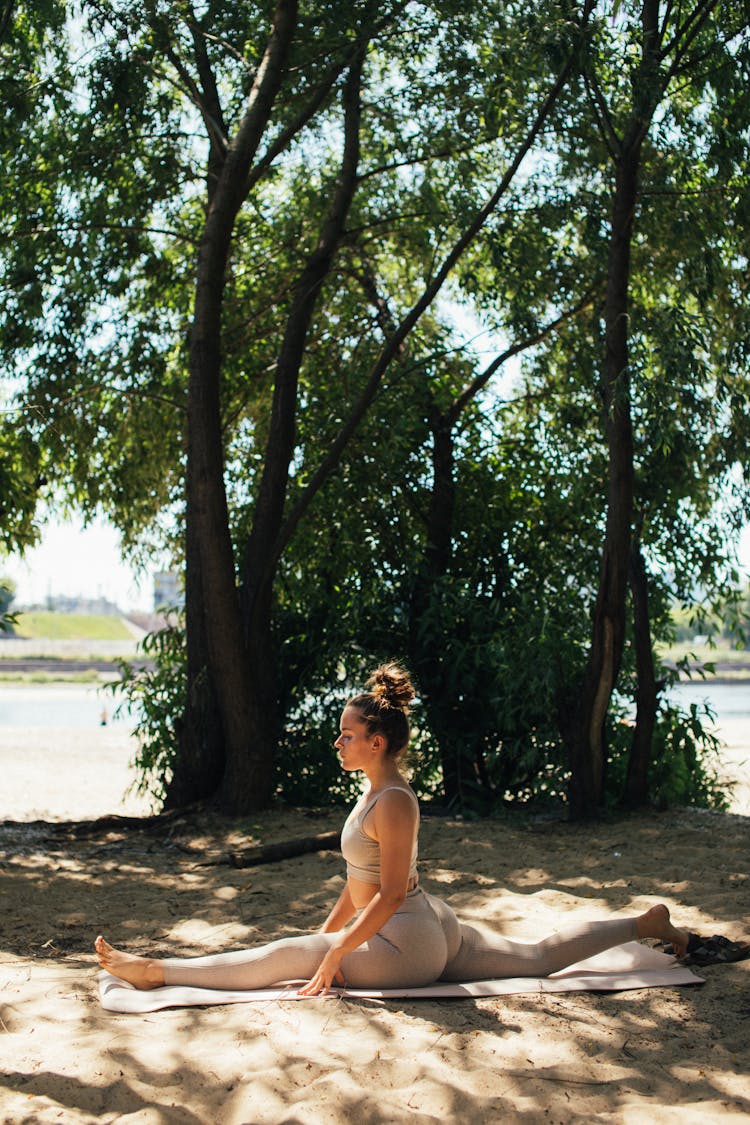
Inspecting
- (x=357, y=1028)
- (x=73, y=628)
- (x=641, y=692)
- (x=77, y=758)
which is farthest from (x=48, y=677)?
(x=357, y=1028)

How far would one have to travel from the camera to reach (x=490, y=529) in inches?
382

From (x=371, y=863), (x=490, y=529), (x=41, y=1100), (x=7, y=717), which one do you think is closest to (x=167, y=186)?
(x=490, y=529)

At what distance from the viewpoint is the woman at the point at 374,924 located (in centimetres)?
391

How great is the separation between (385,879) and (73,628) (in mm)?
96026

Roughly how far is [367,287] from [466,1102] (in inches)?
321

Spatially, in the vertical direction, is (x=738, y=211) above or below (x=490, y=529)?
above

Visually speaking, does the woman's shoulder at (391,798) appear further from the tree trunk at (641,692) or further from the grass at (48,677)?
the grass at (48,677)

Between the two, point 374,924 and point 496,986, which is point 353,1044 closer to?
point 374,924

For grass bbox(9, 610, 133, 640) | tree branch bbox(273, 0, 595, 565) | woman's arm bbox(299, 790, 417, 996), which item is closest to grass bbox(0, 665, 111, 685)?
grass bbox(9, 610, 133, 640)

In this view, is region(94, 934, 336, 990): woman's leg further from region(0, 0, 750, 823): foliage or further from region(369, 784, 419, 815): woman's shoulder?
region(0, 0, 750, 823): foliage

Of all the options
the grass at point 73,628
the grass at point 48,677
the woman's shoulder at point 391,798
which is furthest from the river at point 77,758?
the grass at point 73,628

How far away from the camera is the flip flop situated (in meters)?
4.60

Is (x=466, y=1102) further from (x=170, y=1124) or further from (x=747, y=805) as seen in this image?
(x=747, y=805)

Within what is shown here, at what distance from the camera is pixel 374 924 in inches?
152
